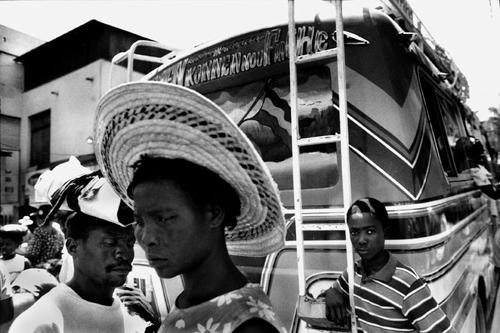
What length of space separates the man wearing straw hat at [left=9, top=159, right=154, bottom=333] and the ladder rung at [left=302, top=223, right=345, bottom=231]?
0.90 meters

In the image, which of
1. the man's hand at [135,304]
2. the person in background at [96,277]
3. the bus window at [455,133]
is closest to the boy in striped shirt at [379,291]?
the man's hand at [135,304]

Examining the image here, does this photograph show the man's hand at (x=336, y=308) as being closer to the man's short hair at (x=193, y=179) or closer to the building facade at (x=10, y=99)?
the man's short hair at (x=193, y=179)

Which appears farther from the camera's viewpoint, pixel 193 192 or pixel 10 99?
pixel 10 99

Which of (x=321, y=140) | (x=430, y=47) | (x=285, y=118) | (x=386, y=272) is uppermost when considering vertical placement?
(x=430, y=47)

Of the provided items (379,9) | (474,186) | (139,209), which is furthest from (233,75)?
(474,186)

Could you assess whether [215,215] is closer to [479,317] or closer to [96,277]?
[96,277]

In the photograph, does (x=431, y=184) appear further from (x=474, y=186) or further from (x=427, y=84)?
(x=474, y=186)

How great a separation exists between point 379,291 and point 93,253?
1140 millimetres

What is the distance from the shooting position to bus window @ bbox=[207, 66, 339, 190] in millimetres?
Answer: 2158

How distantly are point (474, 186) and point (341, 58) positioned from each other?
247 cm

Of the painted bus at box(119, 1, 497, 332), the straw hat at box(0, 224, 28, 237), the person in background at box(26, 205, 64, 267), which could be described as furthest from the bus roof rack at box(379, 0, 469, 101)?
the straw hat at box(0, 224, 28, 237)

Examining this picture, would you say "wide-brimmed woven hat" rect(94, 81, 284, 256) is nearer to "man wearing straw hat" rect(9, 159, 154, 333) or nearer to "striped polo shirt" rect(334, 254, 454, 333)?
"man wearing straw hat" rect(9, 159, 154, 333)

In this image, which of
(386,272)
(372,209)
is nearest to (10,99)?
(372,209)

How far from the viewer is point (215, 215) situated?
0.98m
